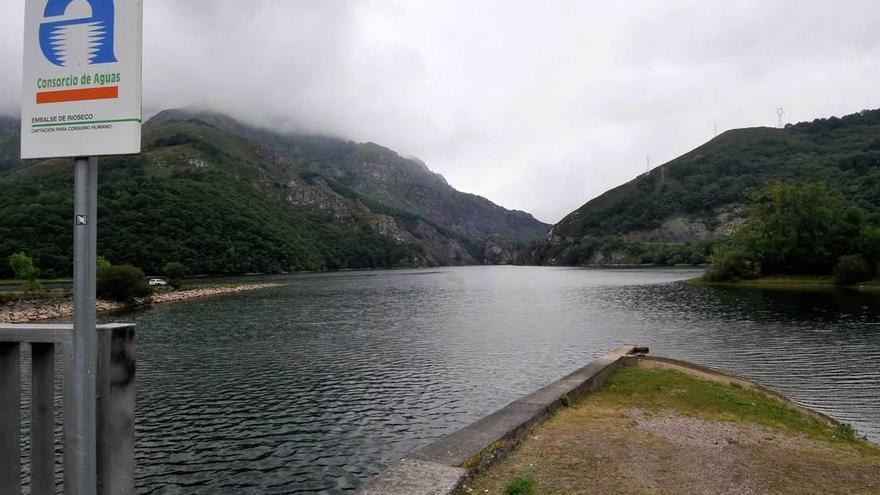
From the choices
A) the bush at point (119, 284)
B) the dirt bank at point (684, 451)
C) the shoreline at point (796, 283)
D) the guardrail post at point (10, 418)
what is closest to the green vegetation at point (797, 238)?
the shoreline at point (796, 283)

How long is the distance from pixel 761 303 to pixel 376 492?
60.2 metres

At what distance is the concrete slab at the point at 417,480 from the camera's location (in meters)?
7.54

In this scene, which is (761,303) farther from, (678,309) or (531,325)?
(531,325)

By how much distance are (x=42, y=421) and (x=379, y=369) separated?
22.0m

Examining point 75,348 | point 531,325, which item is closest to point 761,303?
point 531,325

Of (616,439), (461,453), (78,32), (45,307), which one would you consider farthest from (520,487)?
(45,307)

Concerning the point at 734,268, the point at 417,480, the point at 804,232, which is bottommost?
the point at 417,480

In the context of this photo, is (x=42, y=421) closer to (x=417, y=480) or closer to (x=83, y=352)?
(x=83, y=352)

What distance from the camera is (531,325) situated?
43219 millimetres

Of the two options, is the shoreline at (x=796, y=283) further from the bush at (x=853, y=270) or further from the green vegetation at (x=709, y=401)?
the green vegetation at (x=709, y=401)

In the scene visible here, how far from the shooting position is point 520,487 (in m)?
7.71

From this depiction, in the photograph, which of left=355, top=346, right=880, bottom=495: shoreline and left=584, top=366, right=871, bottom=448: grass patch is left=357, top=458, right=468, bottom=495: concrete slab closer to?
left=355, top=346, right=880, bottom=495: shoreline

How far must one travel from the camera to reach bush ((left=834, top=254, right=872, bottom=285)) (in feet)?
249

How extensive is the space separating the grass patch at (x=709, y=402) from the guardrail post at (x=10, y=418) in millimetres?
13593
